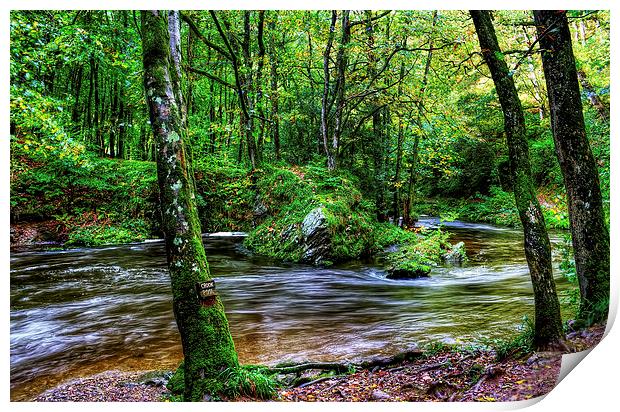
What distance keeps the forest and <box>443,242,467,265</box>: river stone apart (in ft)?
0.40

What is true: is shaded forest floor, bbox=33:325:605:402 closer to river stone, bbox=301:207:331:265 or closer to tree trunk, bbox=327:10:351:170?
river stone, bbox=301:207:331:265

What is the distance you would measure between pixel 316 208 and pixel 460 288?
10.1 ft

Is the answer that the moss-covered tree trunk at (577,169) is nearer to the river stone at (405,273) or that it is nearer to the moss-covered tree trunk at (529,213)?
the moss-covered tree trunk at (529,213)

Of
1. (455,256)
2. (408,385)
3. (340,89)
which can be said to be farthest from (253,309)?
(340,89)

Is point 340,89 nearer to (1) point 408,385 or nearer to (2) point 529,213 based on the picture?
(2) point 529,213

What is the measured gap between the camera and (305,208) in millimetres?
8523

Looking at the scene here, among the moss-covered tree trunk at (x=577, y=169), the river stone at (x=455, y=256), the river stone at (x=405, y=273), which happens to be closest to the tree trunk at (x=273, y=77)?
the river stone at (x=405, y=273)

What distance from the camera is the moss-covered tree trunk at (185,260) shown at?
288 cm

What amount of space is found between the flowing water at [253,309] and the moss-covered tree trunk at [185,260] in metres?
1.01

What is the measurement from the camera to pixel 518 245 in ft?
30.8

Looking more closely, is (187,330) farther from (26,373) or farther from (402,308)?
(402,308)
